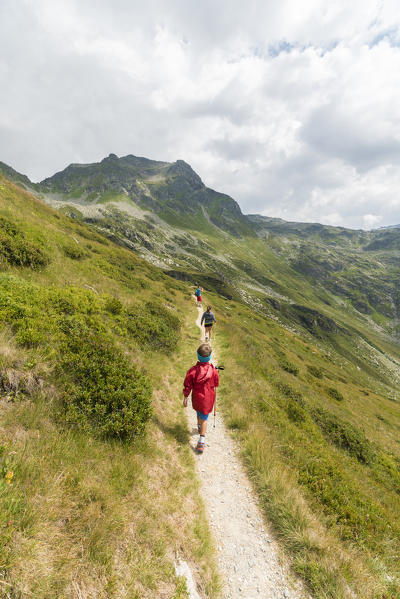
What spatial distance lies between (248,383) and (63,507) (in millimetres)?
9673

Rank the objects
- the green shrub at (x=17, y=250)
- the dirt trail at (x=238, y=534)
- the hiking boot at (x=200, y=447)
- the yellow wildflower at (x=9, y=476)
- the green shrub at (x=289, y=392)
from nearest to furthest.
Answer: the yellow wildflower at (x=9, y=476) < the dirt trail at (x=238, y=534) < the hiking boot at (x=200, y=447) < the green shrub at (x=17, y=250) < the green shrub at (x=289, y=392)

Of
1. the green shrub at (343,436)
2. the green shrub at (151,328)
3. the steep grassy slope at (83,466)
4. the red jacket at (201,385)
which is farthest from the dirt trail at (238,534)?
the green shrub at (343,436)

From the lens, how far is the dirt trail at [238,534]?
421cm

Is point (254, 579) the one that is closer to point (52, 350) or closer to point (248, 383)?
point (52, 350)

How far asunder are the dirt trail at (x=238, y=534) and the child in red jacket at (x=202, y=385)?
91 cm

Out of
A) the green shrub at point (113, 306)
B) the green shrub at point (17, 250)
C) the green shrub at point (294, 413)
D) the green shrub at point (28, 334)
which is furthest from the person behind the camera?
the green shrub at point (113, 306)

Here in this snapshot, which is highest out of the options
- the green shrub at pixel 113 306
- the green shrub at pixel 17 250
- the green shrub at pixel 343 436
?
the green shrub at pixel 17 250

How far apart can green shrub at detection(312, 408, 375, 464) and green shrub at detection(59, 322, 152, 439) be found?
11.8 meters

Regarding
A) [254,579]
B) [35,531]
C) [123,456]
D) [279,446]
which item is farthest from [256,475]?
[35,531]

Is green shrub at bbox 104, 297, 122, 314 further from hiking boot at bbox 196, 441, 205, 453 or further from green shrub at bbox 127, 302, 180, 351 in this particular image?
hiking boot at bbox 196, 441, 205, 453

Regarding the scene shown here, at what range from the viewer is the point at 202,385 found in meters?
6.81

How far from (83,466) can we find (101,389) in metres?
2.05

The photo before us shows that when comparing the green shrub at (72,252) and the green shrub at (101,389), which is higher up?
the green shrub at (72,252)

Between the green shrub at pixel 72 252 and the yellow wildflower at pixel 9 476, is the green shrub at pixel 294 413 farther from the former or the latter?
the green shrub at pixel 72 252
